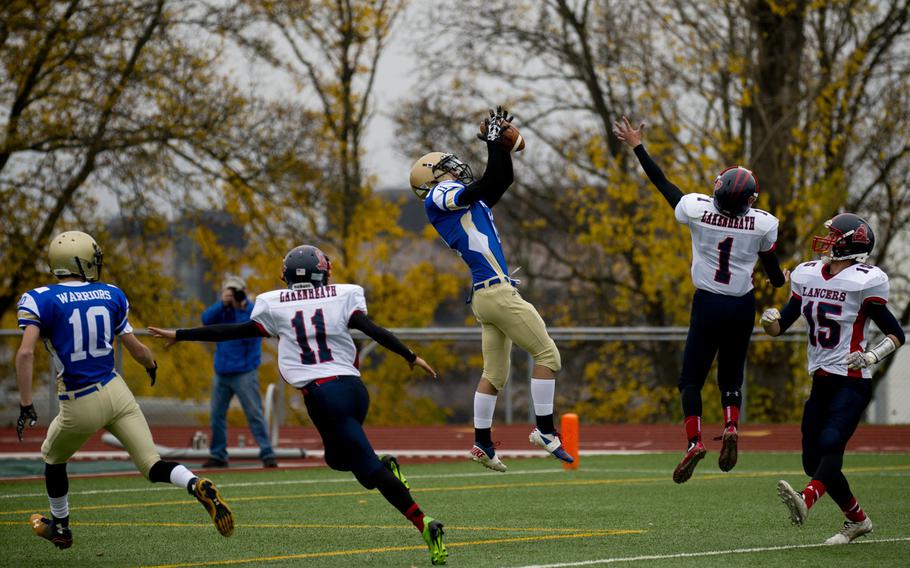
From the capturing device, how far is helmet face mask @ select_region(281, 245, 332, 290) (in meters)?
8.26

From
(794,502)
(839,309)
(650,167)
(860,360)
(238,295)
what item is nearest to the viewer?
(794,502)

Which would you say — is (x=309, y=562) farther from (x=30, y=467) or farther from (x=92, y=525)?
(x=30, y=467)

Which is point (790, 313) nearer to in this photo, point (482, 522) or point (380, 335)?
point (482, 522)

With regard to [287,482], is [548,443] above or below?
above

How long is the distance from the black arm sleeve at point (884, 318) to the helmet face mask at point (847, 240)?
0.37 m

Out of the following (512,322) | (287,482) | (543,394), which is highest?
(512,322)

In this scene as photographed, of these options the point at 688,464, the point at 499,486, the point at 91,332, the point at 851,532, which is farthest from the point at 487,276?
the point at 499,486

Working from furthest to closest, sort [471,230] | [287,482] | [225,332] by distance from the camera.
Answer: [287,482]
[471,230]
[225,332]

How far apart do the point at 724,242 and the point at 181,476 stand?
164 inches

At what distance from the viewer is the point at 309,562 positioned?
8070 millimetres

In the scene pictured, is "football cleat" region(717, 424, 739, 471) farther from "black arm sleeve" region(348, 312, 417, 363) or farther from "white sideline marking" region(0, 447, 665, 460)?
"white sideline marking" region(0, 447, 665, 460)

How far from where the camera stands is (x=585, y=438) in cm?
2166

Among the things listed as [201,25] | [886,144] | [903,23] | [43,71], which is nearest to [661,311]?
[886,144]

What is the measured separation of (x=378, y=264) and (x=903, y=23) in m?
12.2
